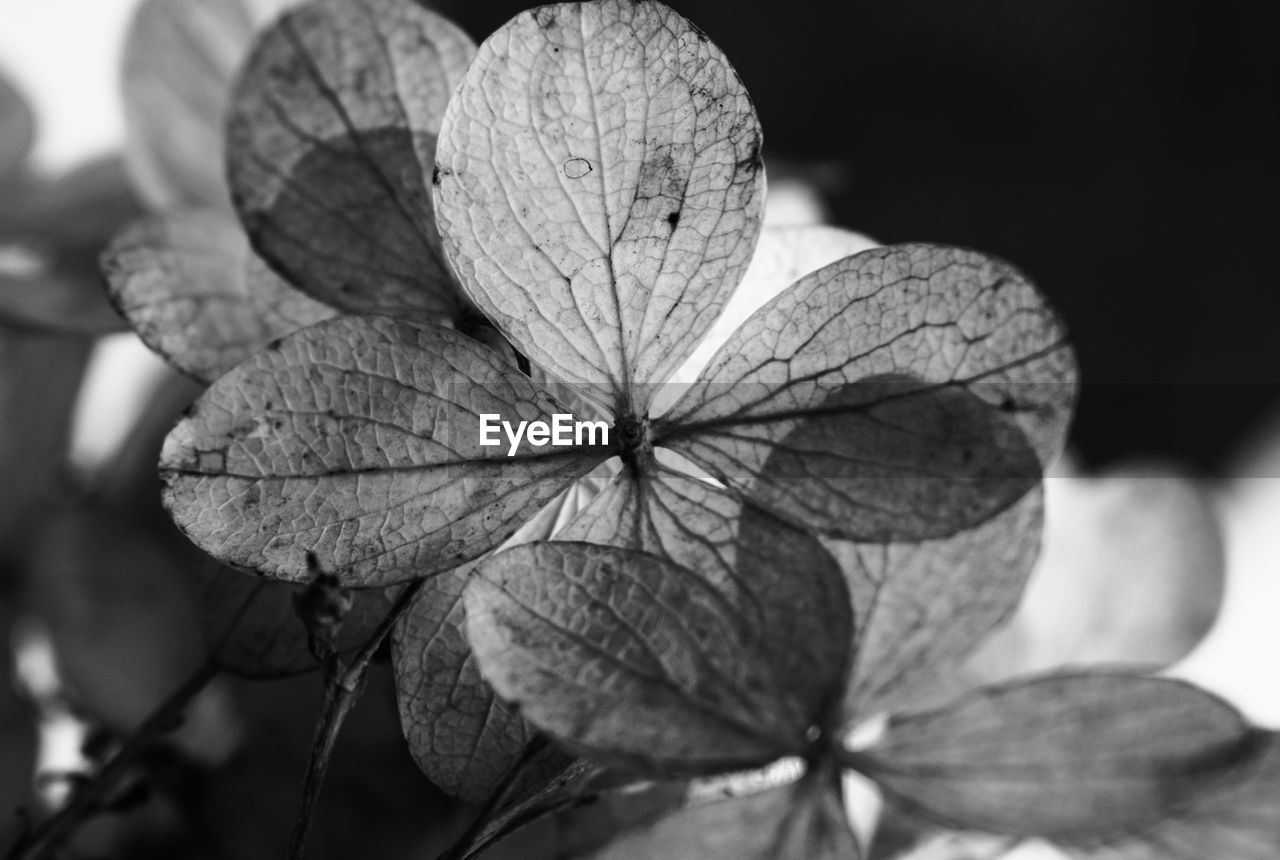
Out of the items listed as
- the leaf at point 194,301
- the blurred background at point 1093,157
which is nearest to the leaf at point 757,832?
the leaf at point 194,301

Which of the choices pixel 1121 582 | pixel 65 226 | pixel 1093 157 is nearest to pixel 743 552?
pixel 1121 582

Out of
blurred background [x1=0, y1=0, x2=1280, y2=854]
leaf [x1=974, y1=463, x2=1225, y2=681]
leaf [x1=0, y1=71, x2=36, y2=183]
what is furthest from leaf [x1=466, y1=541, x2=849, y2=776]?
blurred background [x1=0, y1=0, x2=1280, y2=854]

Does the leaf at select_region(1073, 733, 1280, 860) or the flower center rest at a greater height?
the flower center

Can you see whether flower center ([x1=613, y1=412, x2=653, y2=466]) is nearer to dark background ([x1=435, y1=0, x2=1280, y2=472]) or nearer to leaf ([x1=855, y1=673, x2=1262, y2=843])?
leaf ([x1=855, y1=673, x2=1262, y2=843])

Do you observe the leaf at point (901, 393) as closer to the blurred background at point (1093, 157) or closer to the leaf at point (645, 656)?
the leaf at point (645, 656)

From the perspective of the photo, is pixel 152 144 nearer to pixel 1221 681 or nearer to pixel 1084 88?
pixel 1221 681
